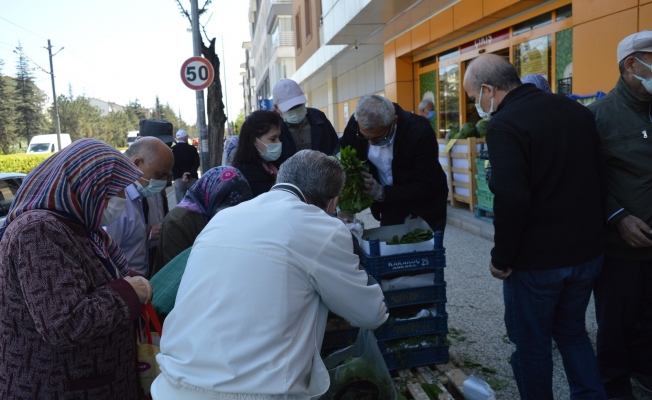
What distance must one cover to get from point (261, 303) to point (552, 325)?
5.95 ft

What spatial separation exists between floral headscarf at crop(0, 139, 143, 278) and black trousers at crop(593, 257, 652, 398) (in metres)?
2.67

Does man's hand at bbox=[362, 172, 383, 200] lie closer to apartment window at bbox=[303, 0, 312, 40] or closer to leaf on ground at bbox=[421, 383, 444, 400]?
leaf on ground at bbox=[421, 383, 444, 400]

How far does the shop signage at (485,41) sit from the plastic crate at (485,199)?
3.18m

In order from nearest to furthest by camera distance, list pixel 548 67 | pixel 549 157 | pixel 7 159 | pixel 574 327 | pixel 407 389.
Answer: pixel 549 157
pixel 574 327
pixel 407 389
pixel 548 67
pixel 7 159

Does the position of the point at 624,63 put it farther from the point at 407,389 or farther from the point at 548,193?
the point at 407,389

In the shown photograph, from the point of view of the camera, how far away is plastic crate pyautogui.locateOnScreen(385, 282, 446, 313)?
133 inches

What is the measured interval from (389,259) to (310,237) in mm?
1536

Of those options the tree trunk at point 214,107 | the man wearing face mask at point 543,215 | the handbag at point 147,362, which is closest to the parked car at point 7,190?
the tree trunk at point 214,107

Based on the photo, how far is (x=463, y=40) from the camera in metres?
10.7

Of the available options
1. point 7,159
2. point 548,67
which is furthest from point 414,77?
point 7,159

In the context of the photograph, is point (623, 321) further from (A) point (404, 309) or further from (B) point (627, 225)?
(A) point (404, 309)

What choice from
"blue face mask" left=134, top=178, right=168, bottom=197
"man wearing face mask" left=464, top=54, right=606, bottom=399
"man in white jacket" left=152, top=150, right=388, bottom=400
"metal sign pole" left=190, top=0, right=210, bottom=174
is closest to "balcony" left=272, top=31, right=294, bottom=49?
"metal sign pole" left=190, top=0, right=210, bottom=174

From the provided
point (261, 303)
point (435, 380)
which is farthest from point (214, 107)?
point (261, 303)

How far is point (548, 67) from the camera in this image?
8281 millimetres
